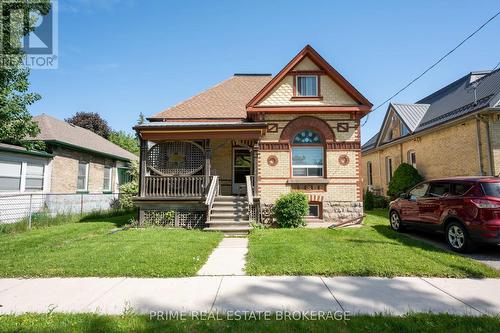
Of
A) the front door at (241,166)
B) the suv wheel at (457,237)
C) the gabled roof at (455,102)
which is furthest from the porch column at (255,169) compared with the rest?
Result: the gabled roof at (455,102)

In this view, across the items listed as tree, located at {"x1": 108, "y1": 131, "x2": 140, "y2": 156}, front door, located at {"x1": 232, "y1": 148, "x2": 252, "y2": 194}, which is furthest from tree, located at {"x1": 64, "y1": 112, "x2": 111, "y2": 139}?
front door, located at {"x1": 232, "y1": 148, "x2": 252, "y2": 194}

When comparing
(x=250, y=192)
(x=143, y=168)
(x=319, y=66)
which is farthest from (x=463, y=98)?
(x=143, y=168)

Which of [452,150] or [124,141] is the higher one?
[124,141]

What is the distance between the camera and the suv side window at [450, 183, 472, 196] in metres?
6.93

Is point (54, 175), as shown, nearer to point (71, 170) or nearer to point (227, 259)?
point (71, 170)

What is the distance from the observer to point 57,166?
1440cm

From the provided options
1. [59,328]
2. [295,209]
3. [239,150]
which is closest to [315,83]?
[239,150]

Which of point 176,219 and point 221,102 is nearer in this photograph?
point 176,219

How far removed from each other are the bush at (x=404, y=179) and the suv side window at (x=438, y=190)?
9.30 m

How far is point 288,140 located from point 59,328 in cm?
1036

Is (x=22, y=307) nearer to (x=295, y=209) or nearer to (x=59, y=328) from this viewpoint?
(x=59, y=328)

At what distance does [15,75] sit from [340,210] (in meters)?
14.9

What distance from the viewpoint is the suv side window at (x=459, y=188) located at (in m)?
6.93

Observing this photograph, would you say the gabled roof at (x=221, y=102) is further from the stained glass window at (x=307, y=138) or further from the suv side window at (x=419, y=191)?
the suv side window at (x=419, y=191)
